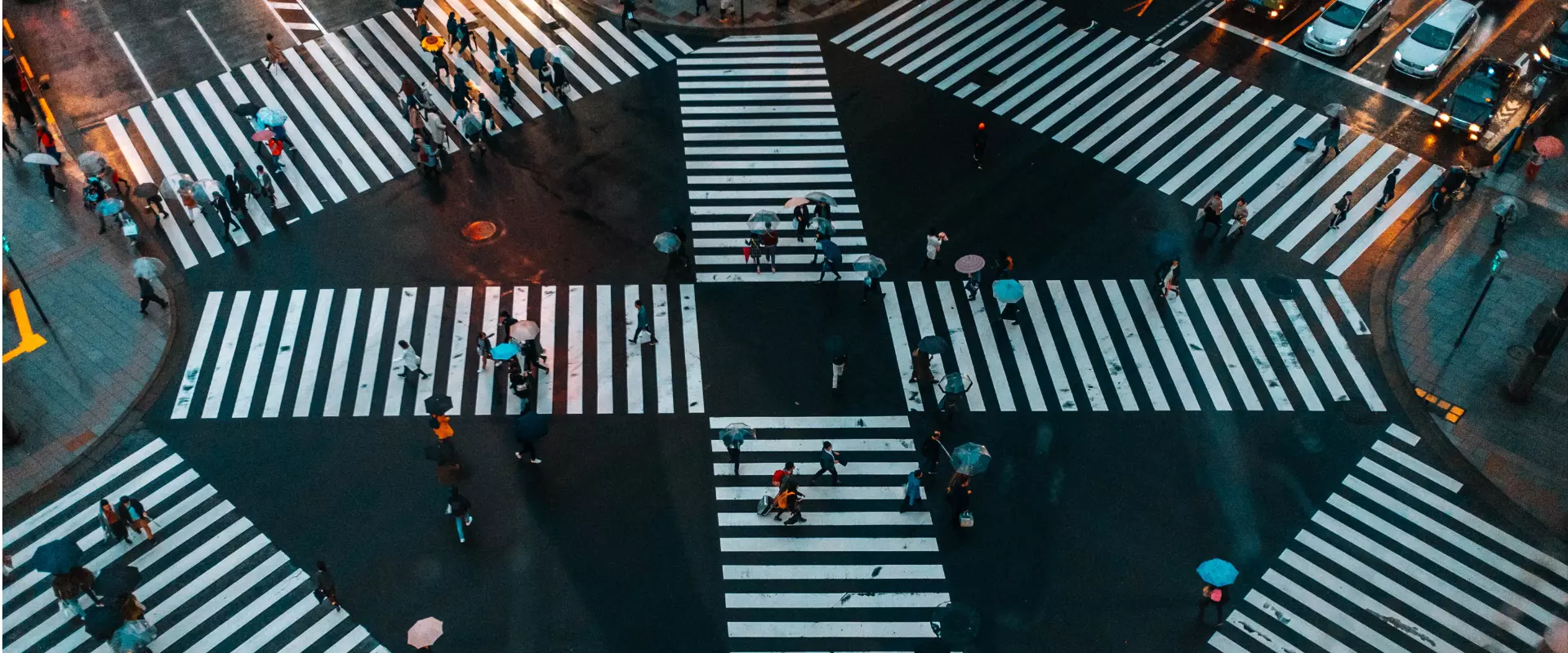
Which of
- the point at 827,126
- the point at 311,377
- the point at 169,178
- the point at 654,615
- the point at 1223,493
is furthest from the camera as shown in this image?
the point at 827,126

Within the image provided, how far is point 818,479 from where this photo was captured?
1224 inches

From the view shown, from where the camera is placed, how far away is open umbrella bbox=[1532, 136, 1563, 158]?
126 ft

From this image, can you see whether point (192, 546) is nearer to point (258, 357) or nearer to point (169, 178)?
point (258, 357)

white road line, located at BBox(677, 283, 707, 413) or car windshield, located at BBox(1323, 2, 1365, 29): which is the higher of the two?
car windshield, located at BBox(1323, 2, 1365, 29)

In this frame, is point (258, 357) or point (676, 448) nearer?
point (676, 448)

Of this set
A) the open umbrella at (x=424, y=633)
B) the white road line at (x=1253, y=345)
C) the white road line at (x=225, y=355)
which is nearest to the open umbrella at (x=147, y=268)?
the white road line at (x=225, y=355)

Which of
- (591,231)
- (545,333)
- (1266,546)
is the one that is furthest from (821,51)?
(1266,546)

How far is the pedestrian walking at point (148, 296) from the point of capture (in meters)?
34.5

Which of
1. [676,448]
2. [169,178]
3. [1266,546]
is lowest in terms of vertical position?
[1266,546]

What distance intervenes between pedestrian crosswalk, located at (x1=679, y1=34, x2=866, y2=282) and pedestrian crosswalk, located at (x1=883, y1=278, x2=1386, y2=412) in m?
3.72

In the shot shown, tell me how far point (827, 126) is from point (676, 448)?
586 inches

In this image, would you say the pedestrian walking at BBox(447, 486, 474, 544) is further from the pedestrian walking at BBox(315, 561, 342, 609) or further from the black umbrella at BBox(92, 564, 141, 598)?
the black umbrella at BBox(92, 564, 141, 598)

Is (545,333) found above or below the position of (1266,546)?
above

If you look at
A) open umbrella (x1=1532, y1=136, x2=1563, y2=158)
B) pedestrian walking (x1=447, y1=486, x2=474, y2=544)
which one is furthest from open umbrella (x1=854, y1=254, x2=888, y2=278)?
open umbrella (x1=1532, y1=136, x2=1563, y2=158)
